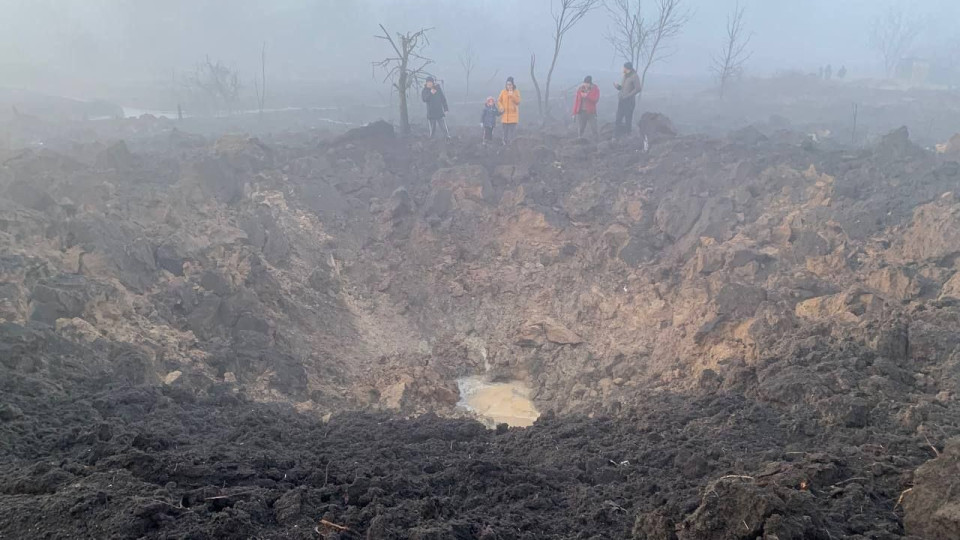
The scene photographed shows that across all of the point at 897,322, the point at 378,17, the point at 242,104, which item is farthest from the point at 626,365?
the point at 378,17

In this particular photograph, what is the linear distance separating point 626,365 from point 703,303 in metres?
1.49

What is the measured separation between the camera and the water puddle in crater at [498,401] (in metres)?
8.38

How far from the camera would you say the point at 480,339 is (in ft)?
33.8

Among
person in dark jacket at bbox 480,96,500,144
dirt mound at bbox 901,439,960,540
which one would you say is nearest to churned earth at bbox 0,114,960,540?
dirt mound at bbox 901,439,960,540

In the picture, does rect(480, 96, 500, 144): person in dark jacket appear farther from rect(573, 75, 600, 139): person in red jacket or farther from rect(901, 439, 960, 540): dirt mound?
rect(901, 439, 960, 540): dirt mound

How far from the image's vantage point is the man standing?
14.9 metres

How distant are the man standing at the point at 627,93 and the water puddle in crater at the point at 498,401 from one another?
312 inches

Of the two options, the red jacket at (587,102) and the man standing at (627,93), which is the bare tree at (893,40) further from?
the red jacket at (587,102)

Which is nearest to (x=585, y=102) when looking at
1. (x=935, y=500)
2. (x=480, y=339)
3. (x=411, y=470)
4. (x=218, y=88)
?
(x=480, y=339)

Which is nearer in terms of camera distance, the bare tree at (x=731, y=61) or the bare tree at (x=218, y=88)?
the bare tree at (x=218, y=88)

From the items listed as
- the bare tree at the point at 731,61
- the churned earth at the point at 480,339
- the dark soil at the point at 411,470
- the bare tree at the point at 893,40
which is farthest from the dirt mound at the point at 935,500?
the bare tree at the point at 893,40

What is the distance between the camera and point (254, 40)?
169ft

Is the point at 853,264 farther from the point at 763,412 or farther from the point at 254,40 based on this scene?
the point at 254,40

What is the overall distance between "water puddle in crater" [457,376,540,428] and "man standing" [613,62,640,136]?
7919mm
